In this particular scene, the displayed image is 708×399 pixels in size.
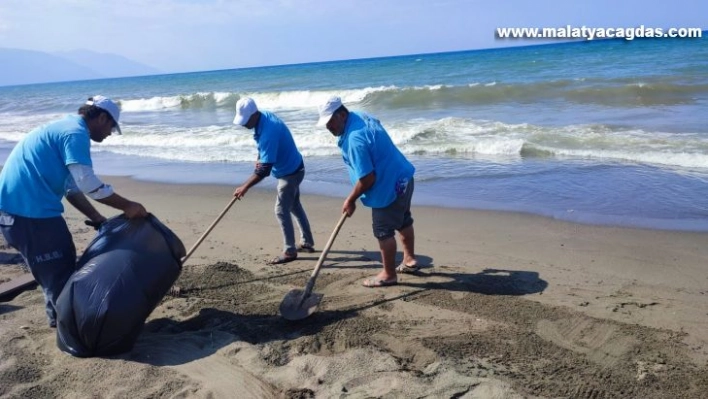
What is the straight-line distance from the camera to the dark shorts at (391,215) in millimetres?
4516

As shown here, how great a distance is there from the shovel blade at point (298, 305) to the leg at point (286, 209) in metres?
1.29

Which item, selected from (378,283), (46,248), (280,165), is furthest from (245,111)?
(46,248)

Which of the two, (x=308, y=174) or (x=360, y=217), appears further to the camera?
(x=308, y=174)

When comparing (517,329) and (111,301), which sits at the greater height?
(111,301)

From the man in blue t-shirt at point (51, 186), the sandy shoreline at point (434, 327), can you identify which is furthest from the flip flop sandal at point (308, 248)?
the man in blue t-shirt at point (51, 186)

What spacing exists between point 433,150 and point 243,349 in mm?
7378

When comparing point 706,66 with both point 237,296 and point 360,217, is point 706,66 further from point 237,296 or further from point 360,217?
point 237,296

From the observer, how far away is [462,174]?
8.61 meters

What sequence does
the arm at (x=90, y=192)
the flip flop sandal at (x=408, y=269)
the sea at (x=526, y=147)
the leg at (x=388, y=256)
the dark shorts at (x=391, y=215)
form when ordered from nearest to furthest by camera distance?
the arm at (x=90, y=192) → the dark shorts at (x=391, y=215) → the leg at (x=388, y=256) → the flip flop sandal at (x=408, y=269) → the sea at (x=526, y=147)

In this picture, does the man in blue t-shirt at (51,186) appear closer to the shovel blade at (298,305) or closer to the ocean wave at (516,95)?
the shovel blade at (298,305)

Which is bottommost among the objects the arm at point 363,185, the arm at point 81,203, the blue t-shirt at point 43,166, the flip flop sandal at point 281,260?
the flip flop sandal at point 281,260

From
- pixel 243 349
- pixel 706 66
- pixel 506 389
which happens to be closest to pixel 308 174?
pixel 243 349

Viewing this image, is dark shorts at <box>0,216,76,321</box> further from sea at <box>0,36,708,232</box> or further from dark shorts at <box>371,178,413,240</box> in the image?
sea at <box>0,36,708,232</box>

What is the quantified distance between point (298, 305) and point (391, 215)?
101 cm
